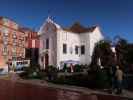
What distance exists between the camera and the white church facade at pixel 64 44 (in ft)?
167

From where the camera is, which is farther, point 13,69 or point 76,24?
point 76,24

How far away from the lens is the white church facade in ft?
167

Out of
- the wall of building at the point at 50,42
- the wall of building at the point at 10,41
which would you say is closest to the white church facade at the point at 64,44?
the wall of building at the point at 50,42

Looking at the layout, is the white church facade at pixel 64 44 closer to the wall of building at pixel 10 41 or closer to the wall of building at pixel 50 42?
the wall of building at pixel 50 42

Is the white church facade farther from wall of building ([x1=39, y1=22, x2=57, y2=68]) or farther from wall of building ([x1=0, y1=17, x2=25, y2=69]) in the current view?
wall of building ([x1=0, y1=17, x2=25, y2=69])

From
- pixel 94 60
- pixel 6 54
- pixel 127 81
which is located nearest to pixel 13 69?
pixel 6 54

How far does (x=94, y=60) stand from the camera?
26875 millimetres

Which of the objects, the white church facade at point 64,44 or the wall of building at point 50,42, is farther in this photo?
the wall of building at point 50,42

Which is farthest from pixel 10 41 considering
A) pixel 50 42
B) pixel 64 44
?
pixel 64 44

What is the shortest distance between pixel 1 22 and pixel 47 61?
14.9 meters

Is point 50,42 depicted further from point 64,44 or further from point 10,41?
point 10,41

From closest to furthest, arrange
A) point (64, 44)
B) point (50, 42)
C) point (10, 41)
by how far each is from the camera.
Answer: point (64, 44) < point (50, 42) < point (10, 41)

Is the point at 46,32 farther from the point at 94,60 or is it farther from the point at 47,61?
the point at 94,60

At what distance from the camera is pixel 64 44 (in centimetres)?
5178
